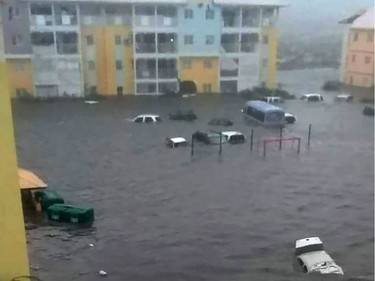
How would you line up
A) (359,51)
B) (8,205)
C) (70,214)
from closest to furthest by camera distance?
(8,205) < (70,214) < (359,51)

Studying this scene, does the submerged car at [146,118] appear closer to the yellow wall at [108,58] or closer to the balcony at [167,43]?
the yellow wall at [108,58]

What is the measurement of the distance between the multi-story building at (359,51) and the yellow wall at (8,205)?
933 cm

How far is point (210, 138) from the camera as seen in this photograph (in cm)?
634

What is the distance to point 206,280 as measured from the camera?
322 centimetres

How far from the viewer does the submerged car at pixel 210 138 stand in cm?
630

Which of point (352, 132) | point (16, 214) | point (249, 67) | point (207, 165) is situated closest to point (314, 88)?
Answer: point (249, 67)

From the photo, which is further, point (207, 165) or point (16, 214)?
point (207, 165)

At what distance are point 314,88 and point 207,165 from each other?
6.09 m

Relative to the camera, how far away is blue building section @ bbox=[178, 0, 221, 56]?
965 centimetres

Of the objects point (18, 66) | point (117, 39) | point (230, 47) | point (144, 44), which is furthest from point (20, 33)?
point (230, 47)

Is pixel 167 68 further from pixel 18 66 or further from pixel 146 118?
pixel 18 66

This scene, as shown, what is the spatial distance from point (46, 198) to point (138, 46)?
5.53 metres

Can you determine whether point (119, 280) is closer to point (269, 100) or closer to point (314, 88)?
point (269, 100)

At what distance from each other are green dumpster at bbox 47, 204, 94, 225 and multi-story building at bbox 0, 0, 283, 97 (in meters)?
5.25
